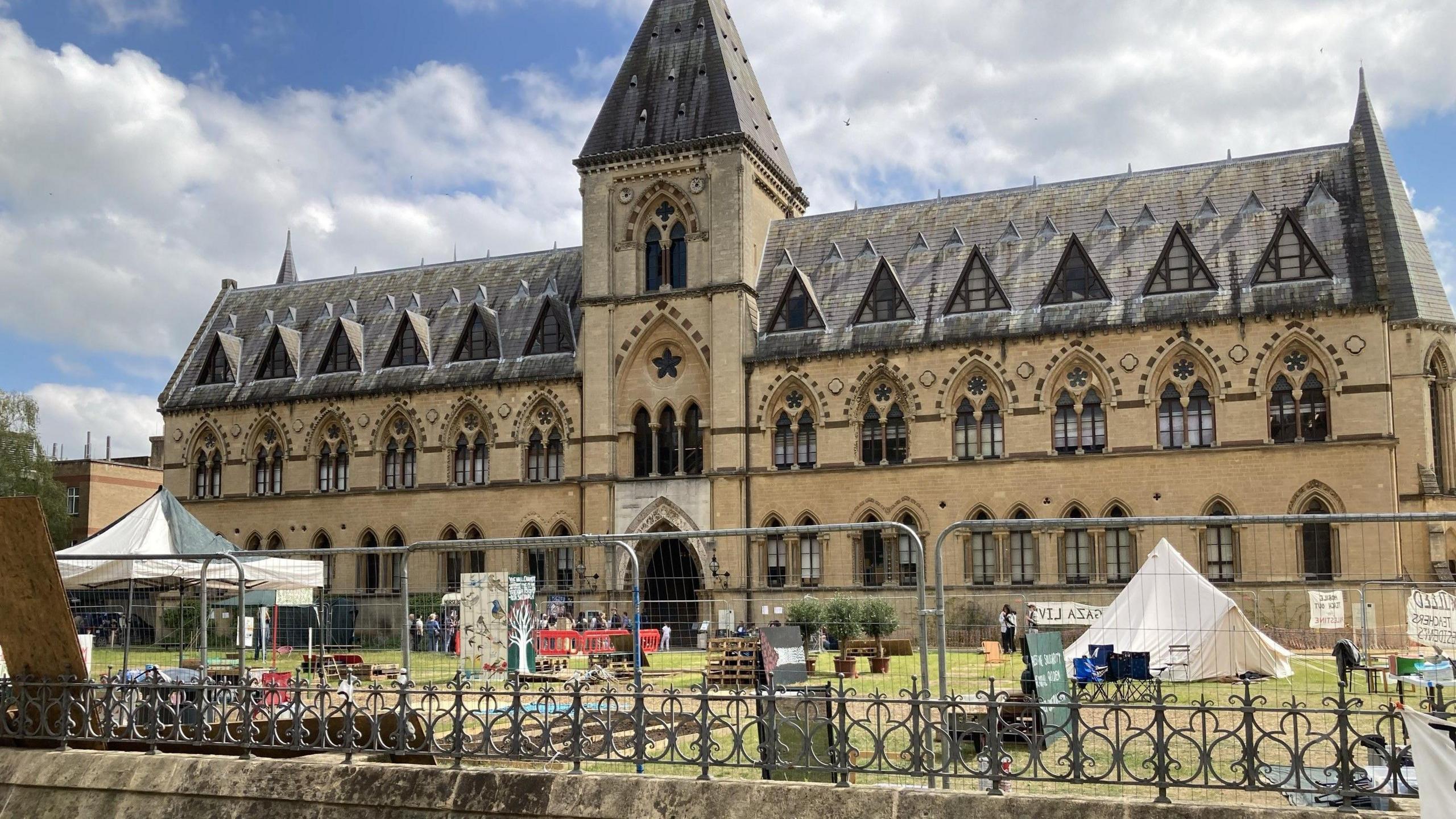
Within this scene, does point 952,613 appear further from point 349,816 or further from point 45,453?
→ point 45,453

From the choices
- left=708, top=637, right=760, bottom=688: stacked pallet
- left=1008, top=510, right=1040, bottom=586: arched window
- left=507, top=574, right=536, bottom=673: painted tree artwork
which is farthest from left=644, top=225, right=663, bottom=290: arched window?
left=507, top=574, right=536, bottom=673: painted tree artwork

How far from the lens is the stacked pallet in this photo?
1608 centimetres

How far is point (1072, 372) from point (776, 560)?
32.7ft

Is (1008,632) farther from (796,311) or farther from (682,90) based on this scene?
(682,90)

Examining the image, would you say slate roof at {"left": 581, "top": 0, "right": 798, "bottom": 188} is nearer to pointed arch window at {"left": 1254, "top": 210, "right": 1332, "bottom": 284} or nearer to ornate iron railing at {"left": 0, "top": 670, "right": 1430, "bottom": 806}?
pointed arch window at {"left": 1254, "top": 210, "right": 1332, "bottom": 284}

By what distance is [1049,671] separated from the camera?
45.5ft

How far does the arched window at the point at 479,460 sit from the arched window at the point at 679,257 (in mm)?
8740

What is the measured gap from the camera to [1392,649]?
1616 centimetres

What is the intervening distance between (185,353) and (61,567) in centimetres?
3659

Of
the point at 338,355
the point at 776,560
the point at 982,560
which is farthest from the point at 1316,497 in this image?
the point at 338,355

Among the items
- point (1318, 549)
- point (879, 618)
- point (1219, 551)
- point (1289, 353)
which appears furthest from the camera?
point (1219, 551)

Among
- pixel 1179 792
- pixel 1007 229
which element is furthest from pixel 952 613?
pixel 1007 229

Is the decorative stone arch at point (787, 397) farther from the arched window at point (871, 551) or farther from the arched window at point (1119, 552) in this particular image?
the arched window at point (1119, 552)

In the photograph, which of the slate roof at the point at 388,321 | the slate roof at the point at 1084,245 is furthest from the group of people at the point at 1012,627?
the slate roof at the point at 388,321
